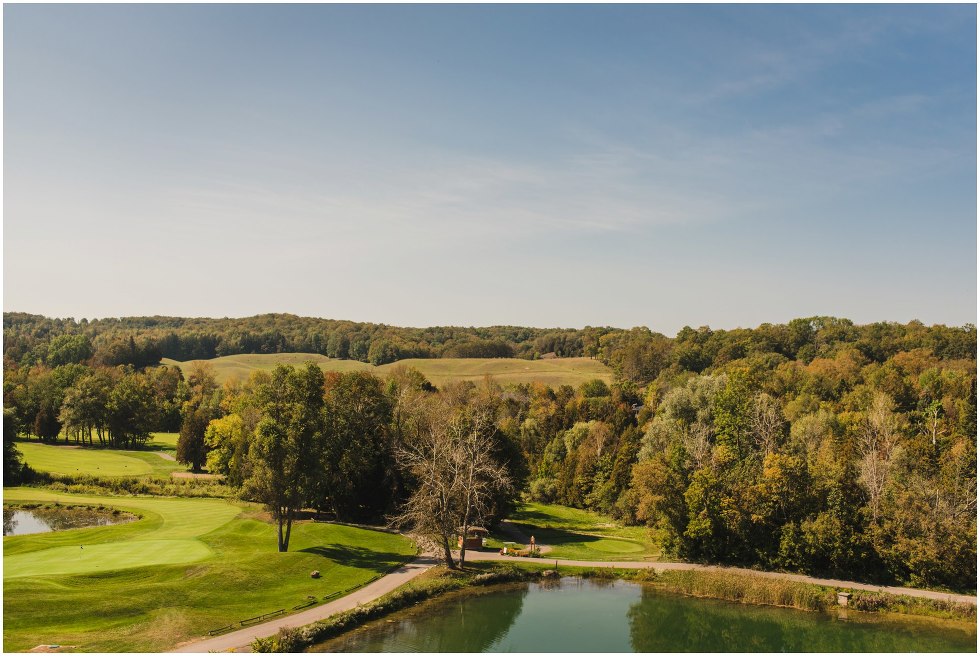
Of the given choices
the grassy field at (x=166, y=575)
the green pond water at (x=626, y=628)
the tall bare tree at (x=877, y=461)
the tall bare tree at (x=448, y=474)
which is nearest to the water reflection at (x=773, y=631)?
the green pond water at (x=626, y=628)

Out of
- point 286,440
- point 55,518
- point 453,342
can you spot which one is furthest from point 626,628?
point 453,342

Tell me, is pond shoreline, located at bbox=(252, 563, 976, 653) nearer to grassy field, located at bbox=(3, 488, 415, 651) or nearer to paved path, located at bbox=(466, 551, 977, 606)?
paved path, located at bbox=(466, 551, 977, 606)

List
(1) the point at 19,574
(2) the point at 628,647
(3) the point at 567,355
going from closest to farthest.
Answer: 1. (2) the point at 628,647
2. (1) the point at 19,574
3. (3) the point at 567,355

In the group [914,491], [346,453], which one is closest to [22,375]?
[346,453]

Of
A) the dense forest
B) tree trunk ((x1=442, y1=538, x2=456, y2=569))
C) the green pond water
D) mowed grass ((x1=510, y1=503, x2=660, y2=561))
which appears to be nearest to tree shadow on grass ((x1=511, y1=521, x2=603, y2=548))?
mowed grass ((x1=510, y1=503, x2=660, y2=561))

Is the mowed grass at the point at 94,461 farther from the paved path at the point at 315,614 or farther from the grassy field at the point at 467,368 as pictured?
the paved path at the point at 315,614

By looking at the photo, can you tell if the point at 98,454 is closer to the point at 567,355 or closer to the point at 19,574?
the point at 19,574
